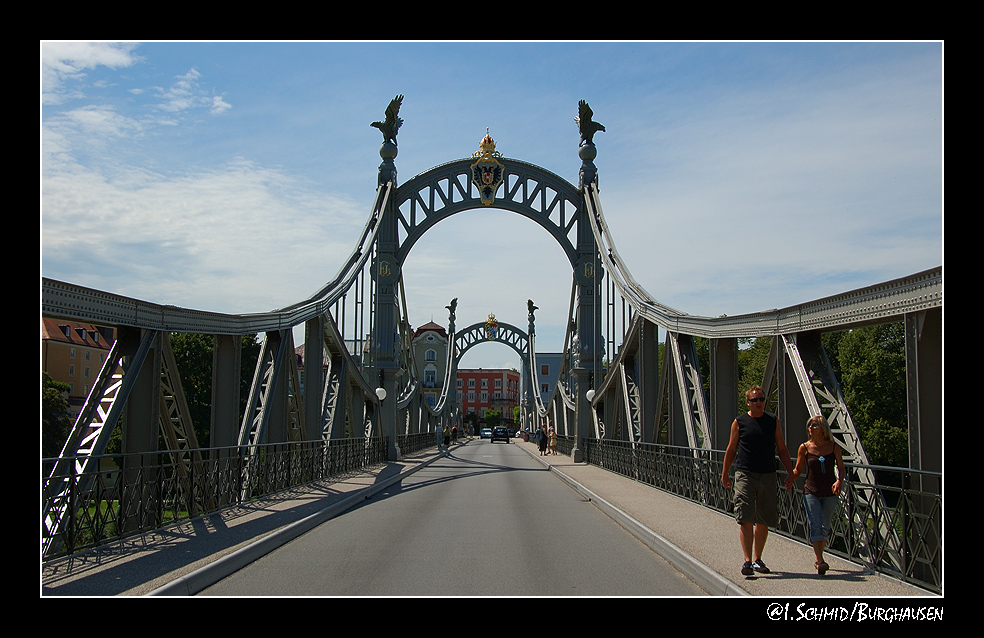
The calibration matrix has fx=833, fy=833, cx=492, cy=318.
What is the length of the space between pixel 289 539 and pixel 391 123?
2161 cm

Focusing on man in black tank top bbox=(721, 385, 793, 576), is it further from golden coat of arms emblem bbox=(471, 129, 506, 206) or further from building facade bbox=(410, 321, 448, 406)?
building facade bbox=(410, 321, 448, 406)

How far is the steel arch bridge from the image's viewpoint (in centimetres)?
873

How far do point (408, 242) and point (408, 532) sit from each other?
20.1 meters

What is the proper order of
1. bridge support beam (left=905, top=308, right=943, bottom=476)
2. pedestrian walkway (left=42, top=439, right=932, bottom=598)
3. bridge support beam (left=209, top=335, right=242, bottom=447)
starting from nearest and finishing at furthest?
pedestrian walkway (left=42, top=439, right=932, bottom=598), bridge support beam (left=905, top=308, right=943, bottom=476), bridge support beam (left=209, top=335, right=242, bottom=447)

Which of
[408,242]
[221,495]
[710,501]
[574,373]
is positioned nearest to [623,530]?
[710,501]

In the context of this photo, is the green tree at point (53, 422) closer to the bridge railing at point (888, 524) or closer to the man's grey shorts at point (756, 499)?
the bridge railing at point (888, 524)

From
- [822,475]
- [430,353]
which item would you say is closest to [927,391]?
[822,475]

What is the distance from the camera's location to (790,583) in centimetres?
741

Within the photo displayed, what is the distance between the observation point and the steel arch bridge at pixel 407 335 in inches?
344

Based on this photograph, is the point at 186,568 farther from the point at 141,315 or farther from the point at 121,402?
the point at 141,315

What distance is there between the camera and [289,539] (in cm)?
1078

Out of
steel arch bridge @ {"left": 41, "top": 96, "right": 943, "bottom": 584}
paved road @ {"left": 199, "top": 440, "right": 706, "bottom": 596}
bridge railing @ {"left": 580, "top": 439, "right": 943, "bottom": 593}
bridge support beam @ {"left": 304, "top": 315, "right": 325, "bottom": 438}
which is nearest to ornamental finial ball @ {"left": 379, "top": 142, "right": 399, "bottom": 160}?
steel arch bridge @ {"left": 41, "top": 96, "right": 943, "bottom": 584}

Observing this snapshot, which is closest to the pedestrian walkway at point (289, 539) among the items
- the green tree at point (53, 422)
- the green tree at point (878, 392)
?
the green tree at point (878, 392)

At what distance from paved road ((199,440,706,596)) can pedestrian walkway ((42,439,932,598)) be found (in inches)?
7.8
